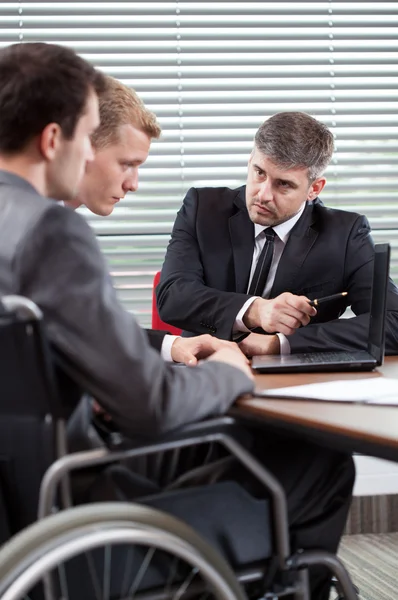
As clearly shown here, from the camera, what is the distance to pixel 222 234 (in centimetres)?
284

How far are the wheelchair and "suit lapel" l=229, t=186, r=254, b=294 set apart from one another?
142cm

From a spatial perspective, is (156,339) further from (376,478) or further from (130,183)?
(376,478)

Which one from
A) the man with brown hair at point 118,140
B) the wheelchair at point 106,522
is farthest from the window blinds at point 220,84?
the wheelchair at point 106,522

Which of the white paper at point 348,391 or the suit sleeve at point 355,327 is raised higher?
the white paper at point 348,391

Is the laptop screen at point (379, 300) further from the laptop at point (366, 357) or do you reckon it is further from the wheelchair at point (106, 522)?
the wheelchair at point (106, 522)

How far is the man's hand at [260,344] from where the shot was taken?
227cm

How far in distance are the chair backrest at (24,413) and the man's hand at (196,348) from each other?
0.94 m

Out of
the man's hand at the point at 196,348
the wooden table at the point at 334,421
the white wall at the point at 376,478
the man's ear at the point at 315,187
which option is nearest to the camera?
the wooden table at the point at 334,421

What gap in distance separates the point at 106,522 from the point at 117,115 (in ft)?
4.33

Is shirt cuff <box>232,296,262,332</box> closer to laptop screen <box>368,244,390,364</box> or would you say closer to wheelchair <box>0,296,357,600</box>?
laptop screen <box>368,244,390,364</box>

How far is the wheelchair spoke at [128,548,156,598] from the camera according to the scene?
1.20 meters

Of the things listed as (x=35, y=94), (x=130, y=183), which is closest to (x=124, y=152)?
(x=130, y=183)

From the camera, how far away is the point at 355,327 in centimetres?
234
